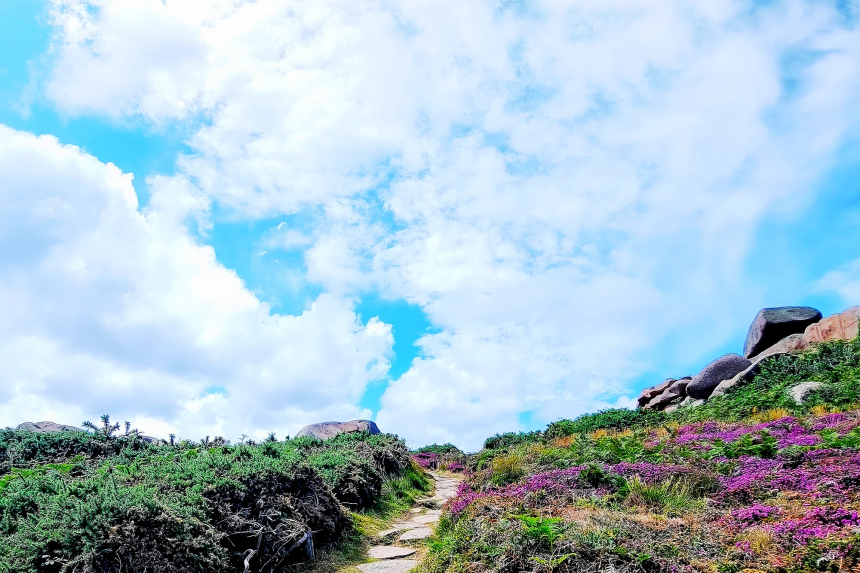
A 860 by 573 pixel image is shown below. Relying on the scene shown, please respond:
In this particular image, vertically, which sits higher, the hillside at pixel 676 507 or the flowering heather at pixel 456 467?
the flowering heather at pixel 456 467

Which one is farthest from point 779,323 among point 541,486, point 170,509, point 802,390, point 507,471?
point 170,509

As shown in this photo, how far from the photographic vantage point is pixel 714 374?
2634 cm

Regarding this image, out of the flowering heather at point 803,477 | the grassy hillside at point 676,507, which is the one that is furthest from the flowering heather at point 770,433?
the flowering heather at point 803,477

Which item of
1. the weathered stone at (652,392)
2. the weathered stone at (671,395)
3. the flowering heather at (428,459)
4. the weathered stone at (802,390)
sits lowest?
the weathered stone at (802,390)

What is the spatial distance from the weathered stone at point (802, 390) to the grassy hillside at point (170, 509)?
47.1ft

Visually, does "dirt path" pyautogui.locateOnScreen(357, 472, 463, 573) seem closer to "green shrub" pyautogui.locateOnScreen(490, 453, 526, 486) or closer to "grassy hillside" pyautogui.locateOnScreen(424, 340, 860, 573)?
"grassy hillside" pyautogui.locateOnScreen(424, 340, 860, 573)

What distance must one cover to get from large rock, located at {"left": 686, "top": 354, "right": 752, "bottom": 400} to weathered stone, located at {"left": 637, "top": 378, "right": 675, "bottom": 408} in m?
3.81

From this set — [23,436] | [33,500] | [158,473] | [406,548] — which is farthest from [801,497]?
[23,436]

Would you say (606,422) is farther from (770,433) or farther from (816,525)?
(816,525)

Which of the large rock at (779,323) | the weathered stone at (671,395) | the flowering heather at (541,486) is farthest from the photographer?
the large rock at (779,323)

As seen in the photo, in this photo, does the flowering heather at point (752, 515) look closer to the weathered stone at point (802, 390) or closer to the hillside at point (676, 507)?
the hillside at point (676, 507)

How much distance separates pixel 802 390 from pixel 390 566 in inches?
628

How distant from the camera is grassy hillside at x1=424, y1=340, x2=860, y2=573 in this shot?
594 centimetres

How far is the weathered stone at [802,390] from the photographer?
58.1 ft
